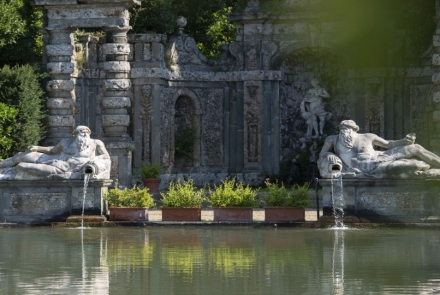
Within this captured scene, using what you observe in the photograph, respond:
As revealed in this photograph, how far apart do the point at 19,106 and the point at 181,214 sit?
6.61 m

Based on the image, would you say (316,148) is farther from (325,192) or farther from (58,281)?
(58,281)

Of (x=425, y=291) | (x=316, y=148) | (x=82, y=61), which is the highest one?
(x=82, y=61)

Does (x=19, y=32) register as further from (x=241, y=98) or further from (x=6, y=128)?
(x=241, y=98)

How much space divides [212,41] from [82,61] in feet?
25.1

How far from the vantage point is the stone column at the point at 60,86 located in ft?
102

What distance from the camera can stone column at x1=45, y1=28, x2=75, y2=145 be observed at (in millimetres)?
31047

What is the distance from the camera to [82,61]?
108ft

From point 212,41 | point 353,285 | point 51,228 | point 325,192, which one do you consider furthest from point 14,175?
point 212,41

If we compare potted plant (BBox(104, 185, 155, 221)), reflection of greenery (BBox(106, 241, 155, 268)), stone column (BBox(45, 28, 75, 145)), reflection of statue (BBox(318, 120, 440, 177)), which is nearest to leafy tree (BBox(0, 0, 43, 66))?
stone column (BBox(45, 28, 75, 145))

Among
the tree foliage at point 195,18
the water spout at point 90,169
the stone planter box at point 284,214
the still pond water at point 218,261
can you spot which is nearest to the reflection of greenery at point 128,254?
the still pond water at point 218,261

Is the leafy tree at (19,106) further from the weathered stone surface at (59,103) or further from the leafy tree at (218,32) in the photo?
the leafy tree at (218,32)

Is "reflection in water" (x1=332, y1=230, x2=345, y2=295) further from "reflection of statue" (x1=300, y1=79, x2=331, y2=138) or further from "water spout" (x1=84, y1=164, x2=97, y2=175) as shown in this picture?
"reflection of statue" (x1=300, y1=79, x2=331, y2=138)

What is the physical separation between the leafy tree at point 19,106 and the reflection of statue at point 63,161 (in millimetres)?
4052

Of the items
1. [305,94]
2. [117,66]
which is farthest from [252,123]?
[117,66]
